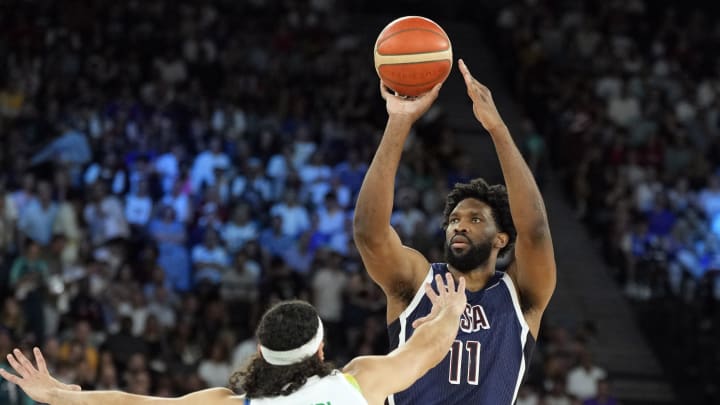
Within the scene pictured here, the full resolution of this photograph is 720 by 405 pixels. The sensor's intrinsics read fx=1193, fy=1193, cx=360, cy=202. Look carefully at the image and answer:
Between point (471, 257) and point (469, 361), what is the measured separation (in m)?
0.51

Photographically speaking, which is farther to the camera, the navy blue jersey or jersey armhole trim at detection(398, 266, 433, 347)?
jersey armhole trim at detection(398, 266, 433, 347)

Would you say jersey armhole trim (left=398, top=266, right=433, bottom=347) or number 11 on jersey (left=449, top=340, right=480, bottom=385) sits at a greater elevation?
jersey armhole trim (left=398, top=266, right=433, bottom=347)

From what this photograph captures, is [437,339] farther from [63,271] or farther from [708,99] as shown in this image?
[708,99]

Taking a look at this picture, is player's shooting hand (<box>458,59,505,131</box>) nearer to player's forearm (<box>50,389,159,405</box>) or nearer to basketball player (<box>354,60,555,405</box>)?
basketball player (<box>354,60,555,405</box>)

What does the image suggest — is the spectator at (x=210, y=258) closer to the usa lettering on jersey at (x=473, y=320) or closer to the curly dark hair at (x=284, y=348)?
the usa lettering on jersey at (x=473, y=320)

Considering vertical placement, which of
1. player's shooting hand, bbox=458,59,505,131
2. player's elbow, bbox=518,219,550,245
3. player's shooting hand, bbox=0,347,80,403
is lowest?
player's shooting hand, bbox=0,347,80,403

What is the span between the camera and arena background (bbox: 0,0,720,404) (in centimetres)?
1295

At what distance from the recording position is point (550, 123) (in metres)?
18.6

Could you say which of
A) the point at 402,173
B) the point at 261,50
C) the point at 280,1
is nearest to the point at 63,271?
the point at 402,173

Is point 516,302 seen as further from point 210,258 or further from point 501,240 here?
point 210,258

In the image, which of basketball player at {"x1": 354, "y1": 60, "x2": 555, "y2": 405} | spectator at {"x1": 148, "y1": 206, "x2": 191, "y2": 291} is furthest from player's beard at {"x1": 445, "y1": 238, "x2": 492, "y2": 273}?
spectator at {"x1": 148, "y1": 206, "x2": 191, "y2": 291}

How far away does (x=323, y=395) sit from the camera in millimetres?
4500

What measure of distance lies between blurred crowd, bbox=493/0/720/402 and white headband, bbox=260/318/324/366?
35.6 feet

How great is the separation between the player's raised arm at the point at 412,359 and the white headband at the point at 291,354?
21 centimetres
